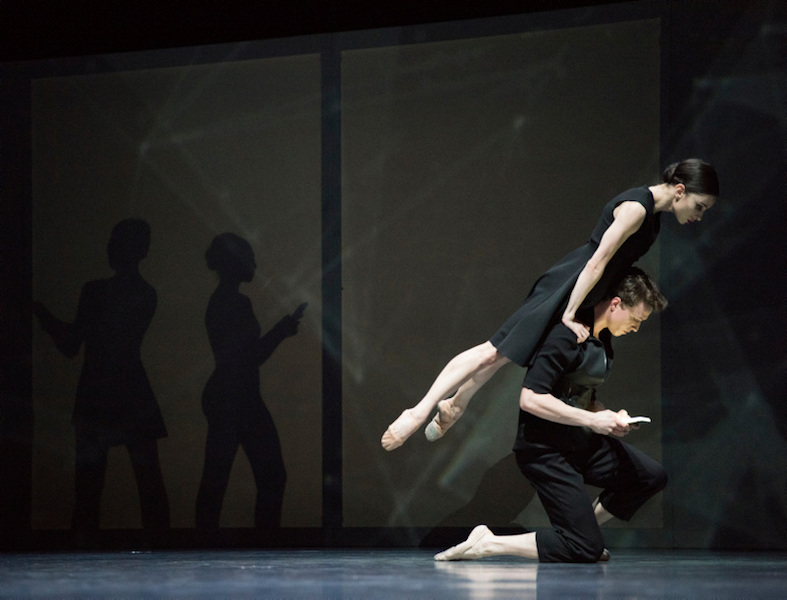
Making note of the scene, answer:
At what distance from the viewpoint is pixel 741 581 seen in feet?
8.93

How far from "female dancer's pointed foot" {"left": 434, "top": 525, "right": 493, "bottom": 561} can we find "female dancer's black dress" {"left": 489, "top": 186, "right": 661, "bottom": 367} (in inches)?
26.1

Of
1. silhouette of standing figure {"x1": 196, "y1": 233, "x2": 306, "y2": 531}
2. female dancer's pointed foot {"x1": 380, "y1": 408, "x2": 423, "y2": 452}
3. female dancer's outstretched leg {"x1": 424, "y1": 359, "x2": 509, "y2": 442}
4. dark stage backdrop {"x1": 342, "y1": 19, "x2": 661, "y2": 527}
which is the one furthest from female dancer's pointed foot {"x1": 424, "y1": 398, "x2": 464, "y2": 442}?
silhouette of standing figure {"x1": 196, "y1": 233, "x2": 306, "y2": 531}

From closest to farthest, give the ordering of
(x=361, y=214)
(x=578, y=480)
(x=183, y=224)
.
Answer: (x=578, y=480) < (x=361, y=214) < (x=183, y=224)

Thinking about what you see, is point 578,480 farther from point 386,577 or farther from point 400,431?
point 386,577

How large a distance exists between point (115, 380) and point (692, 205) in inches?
126

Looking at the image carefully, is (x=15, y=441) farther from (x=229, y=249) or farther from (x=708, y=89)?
(x=708, y=89)

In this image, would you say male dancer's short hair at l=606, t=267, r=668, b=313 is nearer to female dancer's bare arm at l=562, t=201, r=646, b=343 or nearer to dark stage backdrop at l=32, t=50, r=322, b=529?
female dancer's bare arm at l=562, t=201, r=646, b=343

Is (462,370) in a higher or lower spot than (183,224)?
lower

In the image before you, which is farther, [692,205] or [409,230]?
[409,230]

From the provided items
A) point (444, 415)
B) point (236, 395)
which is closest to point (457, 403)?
point (444, 415)

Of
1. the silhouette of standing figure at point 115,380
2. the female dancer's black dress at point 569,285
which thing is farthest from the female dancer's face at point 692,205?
the silhouette of standing figure at point 115,380

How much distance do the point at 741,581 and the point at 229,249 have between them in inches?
124

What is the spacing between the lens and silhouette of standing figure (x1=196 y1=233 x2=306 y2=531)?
481 centimetres

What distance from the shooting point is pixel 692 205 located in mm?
3494
